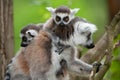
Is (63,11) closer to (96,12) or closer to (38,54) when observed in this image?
(38,54)

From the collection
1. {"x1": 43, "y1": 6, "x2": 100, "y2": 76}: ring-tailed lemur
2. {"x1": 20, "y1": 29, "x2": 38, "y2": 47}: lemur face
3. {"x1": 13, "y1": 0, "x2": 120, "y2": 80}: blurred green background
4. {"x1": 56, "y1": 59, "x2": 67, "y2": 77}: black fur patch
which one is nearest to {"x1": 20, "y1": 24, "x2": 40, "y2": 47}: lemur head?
{"x1": 20, "y1": 29, "x2": 38, "y2": 47}: lemur face

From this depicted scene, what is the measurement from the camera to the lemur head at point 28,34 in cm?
499

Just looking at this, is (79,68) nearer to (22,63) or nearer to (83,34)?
(83,34)

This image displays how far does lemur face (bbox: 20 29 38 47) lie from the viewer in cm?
499

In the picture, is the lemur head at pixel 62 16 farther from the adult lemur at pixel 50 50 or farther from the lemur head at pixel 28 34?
the lemur head at pixel 28 34

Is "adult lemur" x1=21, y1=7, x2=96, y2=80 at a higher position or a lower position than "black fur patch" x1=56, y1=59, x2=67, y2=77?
higher

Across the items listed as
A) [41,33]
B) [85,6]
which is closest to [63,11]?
[41,33]

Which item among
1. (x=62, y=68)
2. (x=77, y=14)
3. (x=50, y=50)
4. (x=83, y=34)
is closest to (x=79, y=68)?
(x=62, y=68)

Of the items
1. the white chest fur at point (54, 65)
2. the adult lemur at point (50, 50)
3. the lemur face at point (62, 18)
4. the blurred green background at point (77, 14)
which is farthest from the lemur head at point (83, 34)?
the blurred green background at point (77, 14)

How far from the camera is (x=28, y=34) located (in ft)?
16.4

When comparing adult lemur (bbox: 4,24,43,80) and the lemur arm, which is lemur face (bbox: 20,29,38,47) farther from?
the lemur arm

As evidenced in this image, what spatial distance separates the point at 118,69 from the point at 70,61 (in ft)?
3.22

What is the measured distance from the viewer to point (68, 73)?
5238 millimetres

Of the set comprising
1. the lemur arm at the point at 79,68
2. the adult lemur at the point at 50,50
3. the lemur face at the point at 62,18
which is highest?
the lemur face at the point at 62,18
